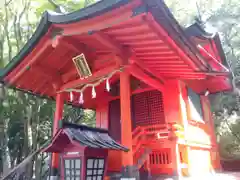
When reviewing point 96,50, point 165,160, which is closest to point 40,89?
point 96,50

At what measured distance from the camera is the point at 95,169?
159 inches

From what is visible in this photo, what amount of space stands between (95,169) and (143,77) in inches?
117

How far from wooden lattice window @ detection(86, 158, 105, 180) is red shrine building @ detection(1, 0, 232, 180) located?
0.06 ft

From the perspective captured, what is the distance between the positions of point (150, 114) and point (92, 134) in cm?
351

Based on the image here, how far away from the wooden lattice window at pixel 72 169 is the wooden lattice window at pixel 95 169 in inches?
6.0

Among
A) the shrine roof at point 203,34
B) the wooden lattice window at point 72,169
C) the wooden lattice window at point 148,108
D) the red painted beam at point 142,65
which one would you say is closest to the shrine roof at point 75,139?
the wooden lattice window at point 72,169

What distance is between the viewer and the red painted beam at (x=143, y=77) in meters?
5.83

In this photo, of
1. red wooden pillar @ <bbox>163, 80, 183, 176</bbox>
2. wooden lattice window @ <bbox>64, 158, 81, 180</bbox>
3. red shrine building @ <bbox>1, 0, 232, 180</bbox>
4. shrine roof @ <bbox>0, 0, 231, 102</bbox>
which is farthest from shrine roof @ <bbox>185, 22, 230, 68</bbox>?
wooden lattice window @ <bbox>64, 158, 81, 180</bbox>

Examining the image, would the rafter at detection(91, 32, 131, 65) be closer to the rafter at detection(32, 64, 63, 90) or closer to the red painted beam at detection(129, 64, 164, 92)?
the red painted beam at detection(129, 64, 164, 92)

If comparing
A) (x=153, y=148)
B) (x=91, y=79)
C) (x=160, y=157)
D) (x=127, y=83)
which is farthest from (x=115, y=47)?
(x=160, y=157)

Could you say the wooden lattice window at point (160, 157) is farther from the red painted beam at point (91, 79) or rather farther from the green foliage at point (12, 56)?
the green foliage at point (12, 56)

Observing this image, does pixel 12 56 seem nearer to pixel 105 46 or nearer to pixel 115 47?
pixel 105 46

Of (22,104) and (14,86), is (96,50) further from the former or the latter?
(22,104)

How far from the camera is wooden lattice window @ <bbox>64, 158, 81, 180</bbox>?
12.8 ft
